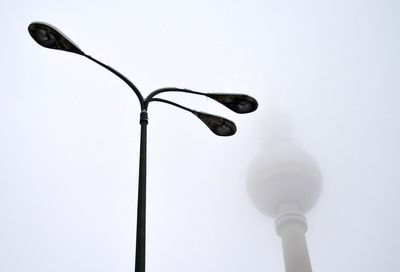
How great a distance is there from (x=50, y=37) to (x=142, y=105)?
79.6 inches

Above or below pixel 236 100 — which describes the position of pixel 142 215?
below

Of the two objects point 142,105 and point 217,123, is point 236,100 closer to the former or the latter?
point 217,123

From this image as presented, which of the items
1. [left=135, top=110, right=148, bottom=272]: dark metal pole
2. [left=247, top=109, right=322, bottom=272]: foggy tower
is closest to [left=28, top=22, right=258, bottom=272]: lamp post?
[left=135, top=110, right=148, bottom=272]: dark metal pole

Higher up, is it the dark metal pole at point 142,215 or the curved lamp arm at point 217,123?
the curved lamp arm at point 217,123

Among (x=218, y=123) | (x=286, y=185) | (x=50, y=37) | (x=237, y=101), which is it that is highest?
(x=286, y=185)

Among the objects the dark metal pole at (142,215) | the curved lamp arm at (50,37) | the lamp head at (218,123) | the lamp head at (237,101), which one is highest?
the curved lamp arm at (50,37)

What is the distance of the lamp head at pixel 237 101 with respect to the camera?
364 inches

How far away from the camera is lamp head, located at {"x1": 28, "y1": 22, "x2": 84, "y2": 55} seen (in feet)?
25.3

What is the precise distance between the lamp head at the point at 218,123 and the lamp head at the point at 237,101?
35 cm

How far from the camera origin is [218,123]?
966 centimetres

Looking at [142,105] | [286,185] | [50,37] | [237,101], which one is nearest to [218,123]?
[237,101]

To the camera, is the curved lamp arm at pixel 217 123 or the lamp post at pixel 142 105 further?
the curved lamp arm at pixel 217 123

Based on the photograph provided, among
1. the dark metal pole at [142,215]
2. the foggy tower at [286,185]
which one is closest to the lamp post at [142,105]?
the dark metal pole at [142,215]

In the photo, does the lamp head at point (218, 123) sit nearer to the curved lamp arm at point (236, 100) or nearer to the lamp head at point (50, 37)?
the curved lamp arm at point (236, 100)
